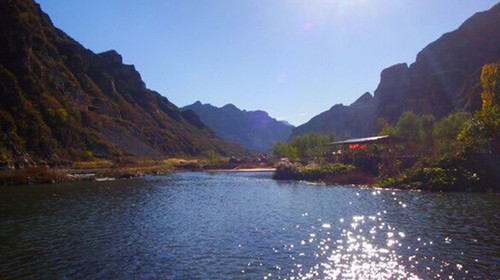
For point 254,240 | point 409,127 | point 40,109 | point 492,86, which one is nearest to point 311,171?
point 492,86

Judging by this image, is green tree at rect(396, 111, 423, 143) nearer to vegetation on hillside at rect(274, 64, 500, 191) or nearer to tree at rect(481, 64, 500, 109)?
vegetation on hillside at rect(274, 64, 500, 191)

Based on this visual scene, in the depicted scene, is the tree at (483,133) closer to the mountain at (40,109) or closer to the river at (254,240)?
the river at (254,240)

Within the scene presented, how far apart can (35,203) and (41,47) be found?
5768 inches

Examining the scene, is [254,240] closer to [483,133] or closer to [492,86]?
[483,133]

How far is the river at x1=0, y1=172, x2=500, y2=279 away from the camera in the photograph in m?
17.5

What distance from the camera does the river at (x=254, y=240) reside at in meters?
17.5

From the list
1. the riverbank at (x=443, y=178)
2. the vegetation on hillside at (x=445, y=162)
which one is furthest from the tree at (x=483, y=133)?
the riverbank at (x=443, y=178)

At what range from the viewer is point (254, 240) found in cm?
2327

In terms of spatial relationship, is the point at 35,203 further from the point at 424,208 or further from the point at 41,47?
the point at 41,47

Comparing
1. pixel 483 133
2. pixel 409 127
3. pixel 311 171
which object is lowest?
pixel 311 171

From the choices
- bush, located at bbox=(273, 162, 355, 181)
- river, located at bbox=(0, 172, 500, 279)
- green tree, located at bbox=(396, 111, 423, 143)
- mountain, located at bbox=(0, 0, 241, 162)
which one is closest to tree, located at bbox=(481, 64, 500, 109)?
bush, located at bbox=(273, 162, 355, 181)

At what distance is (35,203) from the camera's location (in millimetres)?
39156

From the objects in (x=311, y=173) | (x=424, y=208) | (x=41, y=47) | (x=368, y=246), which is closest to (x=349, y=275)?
(x=368, y=246)

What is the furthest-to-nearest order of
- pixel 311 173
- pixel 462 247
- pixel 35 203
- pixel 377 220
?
pixel 311 173, pixel 35 203, pixel 377 220, pixel 462 247
